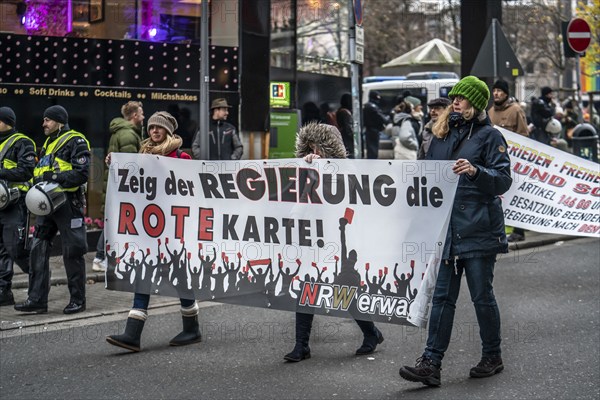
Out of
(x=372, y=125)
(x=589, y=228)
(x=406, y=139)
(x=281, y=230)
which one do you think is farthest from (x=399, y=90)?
(x=281, y=230)

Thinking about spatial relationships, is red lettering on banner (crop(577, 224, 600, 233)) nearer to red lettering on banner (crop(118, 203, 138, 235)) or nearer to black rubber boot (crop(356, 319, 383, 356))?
black rubber boot (crop(356, 319, 383, 356))

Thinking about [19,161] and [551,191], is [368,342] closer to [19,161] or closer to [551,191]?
[551,191]

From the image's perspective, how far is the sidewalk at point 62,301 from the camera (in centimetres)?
855

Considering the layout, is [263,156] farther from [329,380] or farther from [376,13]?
[376,13]

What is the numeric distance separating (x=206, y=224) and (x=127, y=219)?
2.26 feet

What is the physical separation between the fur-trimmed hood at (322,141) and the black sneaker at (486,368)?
63.0 inches

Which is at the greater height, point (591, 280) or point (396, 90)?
point (396, 90)

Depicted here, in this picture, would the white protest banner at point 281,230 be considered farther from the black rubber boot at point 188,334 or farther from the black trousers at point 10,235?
the black trousers at point 10,235

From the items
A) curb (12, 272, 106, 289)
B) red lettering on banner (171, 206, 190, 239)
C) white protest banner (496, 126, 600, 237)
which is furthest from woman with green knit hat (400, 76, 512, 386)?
curb (12, 272, 106, 289)

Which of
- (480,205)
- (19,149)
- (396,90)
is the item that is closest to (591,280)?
(480,205)

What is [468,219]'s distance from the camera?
20.3 ft

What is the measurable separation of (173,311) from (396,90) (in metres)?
15.0

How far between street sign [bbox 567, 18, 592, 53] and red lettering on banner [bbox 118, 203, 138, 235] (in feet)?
33.2

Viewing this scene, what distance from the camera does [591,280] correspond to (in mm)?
10359
